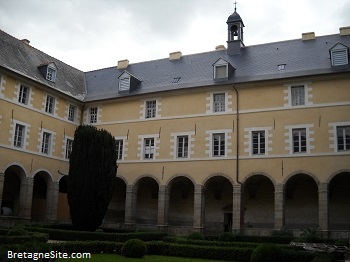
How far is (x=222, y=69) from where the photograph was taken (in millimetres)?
26562

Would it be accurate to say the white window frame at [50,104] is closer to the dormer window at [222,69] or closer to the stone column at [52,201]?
the stone column at [52,201]

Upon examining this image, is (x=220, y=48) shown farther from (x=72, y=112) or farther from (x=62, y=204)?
(x=62, y=204)

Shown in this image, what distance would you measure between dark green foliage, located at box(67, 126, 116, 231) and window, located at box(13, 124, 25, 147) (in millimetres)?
4713

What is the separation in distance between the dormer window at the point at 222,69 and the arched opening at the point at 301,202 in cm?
721

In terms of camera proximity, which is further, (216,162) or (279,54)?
(279,54)

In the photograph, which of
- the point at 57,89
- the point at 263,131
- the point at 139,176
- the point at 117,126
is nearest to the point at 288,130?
the point at 263,131

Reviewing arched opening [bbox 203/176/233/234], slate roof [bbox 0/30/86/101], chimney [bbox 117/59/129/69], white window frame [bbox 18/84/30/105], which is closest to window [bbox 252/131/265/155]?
arched opening [bbox 203/176/233/234]

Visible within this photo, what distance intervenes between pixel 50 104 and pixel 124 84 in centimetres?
504

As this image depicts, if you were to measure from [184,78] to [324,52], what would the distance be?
8.58 metres

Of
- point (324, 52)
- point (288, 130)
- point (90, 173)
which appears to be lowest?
point (90, 173)

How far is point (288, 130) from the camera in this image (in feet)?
78.0

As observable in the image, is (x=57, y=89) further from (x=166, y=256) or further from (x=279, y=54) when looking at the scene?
(x=166, y=256)

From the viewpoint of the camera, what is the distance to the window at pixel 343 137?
73.4ft

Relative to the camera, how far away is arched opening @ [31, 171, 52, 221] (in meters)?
27.9
